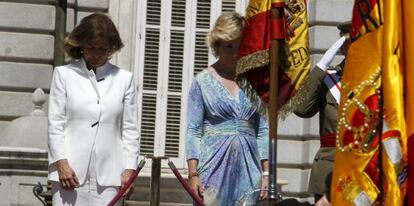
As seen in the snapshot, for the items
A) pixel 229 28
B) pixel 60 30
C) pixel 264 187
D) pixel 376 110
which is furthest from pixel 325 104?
pixel 60 30

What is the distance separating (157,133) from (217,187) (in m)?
7.08

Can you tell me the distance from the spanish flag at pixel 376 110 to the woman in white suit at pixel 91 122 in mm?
2344

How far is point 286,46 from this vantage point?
694cm

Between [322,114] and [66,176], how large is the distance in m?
1.57

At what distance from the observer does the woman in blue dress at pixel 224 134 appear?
824 centimetres

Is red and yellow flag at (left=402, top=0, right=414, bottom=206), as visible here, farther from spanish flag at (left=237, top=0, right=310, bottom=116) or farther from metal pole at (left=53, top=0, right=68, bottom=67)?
metal pole at (left=53, top=0, right=68, bottom=67)

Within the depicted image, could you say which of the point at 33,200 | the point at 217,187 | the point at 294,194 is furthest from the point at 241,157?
the point at 294,194

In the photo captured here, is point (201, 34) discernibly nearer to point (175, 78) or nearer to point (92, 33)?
point (175, 78)

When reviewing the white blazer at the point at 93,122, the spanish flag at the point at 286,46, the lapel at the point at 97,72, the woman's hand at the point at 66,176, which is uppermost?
the spanish flag at the point at 286,46

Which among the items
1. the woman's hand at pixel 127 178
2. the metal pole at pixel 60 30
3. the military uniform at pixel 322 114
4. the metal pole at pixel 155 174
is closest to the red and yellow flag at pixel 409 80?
the military uniform at pixel 322 114

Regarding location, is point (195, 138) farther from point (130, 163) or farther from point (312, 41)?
point (312, 41)

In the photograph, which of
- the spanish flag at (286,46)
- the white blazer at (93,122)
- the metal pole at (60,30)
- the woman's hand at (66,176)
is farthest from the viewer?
the metal pole at (60,30)

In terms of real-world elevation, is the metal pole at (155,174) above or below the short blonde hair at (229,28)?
below

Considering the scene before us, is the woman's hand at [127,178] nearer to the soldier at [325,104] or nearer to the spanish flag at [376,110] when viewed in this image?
the soldier at [325,104]
